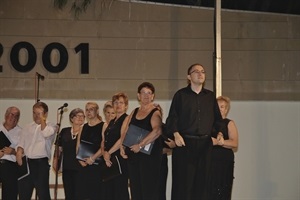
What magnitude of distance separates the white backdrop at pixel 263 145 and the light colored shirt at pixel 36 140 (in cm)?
159

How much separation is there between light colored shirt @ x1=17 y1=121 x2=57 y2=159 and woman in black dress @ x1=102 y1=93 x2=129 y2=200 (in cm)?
84

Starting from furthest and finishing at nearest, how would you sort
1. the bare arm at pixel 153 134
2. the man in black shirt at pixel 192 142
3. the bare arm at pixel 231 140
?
the bare arm at pixel 231 140, the bare arm at pixel 153 134, the man in black shirt at pixel 192 142

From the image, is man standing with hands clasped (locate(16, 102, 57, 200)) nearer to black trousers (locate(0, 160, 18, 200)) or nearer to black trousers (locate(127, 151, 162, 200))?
black trousers (locate(0, 160, 18, 200))

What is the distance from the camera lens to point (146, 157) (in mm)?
5035

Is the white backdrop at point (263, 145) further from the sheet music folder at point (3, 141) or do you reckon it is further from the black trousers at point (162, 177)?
the black trousers at point (162, 177)

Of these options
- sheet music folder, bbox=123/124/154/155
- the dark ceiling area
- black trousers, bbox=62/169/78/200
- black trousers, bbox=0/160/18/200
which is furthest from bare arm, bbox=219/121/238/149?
the dark ceiling area

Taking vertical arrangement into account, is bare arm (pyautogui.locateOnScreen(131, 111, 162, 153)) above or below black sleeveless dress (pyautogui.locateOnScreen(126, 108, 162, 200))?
above

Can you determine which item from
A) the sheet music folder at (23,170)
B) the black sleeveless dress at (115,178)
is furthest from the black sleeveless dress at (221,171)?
the sheet music folder at (23,170)

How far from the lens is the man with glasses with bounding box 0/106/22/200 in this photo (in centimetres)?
642

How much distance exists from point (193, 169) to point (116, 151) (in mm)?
1276

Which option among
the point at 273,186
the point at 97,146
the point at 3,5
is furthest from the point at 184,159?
the point at 3,5

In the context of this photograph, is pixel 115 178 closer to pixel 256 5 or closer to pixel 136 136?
pixel 136 136

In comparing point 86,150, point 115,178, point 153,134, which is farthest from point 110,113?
point 153,134

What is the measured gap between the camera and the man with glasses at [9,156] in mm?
6418
